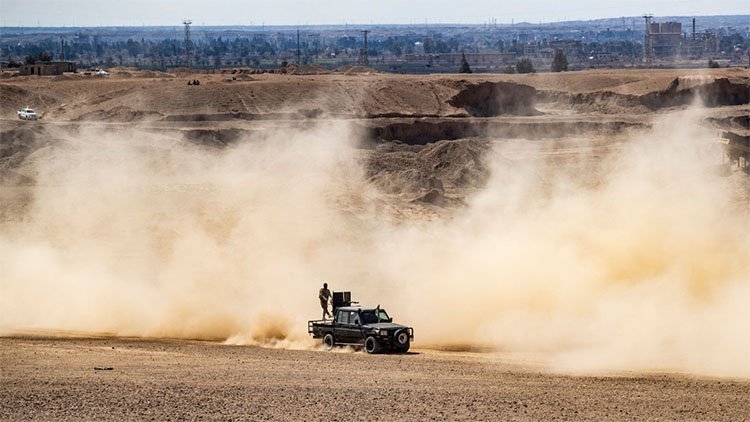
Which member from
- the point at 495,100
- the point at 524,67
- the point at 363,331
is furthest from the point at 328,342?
the point at 524,67

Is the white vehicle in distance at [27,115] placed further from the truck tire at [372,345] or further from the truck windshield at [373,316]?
the truck tire at [372,345]

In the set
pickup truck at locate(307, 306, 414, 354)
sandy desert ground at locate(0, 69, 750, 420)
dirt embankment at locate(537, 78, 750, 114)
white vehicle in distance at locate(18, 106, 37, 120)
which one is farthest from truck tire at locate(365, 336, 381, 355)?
dirt embankment at locate(537, 78, 750, 114)

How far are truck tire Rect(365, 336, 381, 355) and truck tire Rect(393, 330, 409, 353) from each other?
41 centimetres

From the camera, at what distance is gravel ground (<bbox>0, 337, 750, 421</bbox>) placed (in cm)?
2047

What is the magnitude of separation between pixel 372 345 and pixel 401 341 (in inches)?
26.1

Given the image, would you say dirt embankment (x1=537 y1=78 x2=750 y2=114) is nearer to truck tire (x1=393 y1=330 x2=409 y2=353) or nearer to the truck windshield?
the truck windshield

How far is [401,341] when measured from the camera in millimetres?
27703

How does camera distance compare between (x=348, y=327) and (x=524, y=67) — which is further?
(x=524, y=67)

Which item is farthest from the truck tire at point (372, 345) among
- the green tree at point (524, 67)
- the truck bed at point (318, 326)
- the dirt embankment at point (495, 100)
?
the green tree at point (524, 67)

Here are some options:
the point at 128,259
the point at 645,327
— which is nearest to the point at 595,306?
the point at 645,327

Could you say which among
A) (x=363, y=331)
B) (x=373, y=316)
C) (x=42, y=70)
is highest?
(x=42, y=70)

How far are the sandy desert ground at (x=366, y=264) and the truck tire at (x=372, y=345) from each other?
0.94 meters

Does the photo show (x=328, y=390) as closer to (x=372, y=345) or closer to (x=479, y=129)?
(x=372, y=345)

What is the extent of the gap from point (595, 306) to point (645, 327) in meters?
2.07
